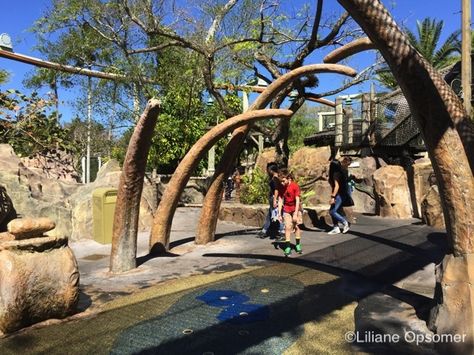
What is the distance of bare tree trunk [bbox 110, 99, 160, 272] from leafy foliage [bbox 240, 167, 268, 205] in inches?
256

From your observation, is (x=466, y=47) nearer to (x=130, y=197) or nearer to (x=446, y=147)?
(x=446, y=147)

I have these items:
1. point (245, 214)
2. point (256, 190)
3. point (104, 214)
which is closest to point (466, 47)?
point (256, 190)

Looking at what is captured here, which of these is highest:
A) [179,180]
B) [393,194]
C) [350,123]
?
[350,123]

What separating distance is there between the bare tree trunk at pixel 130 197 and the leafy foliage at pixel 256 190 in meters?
6.50

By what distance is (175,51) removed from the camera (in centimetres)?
1462

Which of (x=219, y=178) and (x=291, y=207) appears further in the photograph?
(x=219, y=178)

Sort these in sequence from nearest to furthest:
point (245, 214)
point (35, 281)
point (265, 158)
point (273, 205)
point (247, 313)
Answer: point (35, 281) < point (247, 313) < point (273, 205) < point (245, 214) < point (265, 158)

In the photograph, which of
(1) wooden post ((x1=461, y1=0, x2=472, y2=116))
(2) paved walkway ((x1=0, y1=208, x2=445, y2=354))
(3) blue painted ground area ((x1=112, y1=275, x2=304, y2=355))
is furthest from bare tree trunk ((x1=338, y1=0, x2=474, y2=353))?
(1) wooden post ((x1=461, y1=0, x2=472, y2=116))

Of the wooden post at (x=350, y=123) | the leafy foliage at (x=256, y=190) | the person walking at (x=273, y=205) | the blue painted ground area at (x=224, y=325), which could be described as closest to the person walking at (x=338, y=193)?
the person walking at (x=273, y=205)

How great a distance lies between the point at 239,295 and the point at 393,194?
799cm

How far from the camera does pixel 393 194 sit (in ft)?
40.2

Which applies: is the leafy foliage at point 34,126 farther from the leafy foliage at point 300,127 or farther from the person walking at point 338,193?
the leafy foliage at point 300,127

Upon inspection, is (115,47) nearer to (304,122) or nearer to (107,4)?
(107,4)

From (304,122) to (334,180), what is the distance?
114 feet
